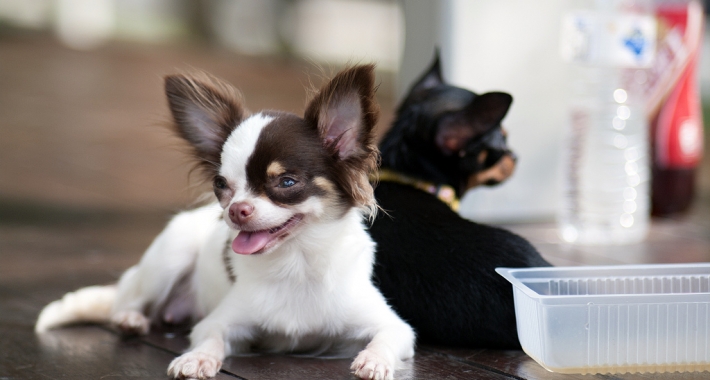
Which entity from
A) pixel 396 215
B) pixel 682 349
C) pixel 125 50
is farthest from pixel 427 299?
pixel 125 50

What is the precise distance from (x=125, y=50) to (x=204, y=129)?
33.9ft

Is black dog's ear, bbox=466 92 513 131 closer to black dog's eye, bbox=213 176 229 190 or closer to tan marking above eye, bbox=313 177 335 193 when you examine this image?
tan marking above eye, bbox=313 177 335 193

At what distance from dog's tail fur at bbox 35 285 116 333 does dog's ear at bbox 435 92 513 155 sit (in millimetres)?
1192

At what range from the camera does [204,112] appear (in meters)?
2.19

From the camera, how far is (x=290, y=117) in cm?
209

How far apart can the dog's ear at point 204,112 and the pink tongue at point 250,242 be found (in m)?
0.25

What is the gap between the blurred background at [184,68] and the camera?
12.8 feet

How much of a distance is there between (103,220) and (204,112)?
7.21 ft

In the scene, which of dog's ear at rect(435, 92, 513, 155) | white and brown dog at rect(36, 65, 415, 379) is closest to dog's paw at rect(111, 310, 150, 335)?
white and brown dog at rect(36, 65, 415, 379)

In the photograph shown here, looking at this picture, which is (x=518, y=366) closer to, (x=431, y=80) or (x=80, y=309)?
(x=431, y=80)

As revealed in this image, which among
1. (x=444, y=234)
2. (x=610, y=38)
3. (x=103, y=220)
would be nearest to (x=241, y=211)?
(x=444, y=234)

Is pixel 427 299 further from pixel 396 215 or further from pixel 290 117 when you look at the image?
pixel 290 117

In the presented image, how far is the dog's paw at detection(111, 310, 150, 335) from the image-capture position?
242 cm

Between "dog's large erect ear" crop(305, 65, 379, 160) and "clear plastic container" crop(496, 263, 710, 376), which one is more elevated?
"dog's large erect ear" crop(305, 65, 379, 160)
